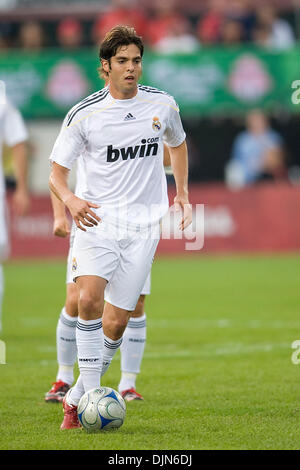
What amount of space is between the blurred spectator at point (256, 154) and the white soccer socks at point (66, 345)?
Answer: 1373cm

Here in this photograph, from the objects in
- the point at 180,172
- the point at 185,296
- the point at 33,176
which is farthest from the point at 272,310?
the point at 33,176

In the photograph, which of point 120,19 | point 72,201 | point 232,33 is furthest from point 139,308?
point 232,33

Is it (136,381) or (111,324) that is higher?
(111,324)

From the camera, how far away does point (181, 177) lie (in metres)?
6.81

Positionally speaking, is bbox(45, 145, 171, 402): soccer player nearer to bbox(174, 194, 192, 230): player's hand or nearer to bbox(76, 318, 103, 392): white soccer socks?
bbox(174, 194, 192, 230): player's hand

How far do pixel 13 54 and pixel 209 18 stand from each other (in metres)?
4.42

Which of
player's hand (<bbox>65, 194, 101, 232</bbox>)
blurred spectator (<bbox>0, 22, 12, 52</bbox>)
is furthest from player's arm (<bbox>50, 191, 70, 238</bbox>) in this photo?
blurred spectator (<bbox>0, 22, 12, 52</bbox>)

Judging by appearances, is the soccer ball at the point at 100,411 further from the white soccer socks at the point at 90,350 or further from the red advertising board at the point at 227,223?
the red advertising board at the point at 227,223

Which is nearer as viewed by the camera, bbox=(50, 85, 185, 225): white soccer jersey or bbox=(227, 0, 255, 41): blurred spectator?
bbox=(50, 85, 185, 225): white soccer jersey

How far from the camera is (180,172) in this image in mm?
6848

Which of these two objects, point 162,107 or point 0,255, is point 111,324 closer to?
point 162,107

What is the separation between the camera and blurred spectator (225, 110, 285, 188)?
21.0 meters

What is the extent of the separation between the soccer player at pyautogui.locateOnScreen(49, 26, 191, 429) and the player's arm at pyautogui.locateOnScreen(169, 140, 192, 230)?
0.01m
